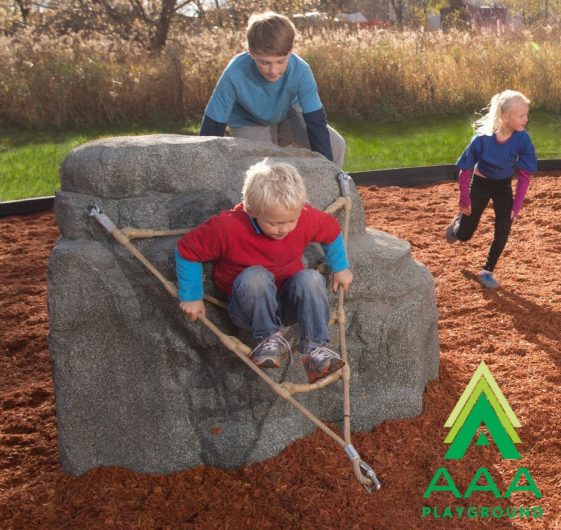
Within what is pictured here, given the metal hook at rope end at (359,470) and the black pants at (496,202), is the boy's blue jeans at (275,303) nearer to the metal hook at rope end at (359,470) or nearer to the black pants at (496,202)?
the metal hook at rope end at (359,470)

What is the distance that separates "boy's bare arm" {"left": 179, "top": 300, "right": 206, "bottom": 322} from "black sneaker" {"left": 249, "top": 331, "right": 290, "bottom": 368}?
254mm

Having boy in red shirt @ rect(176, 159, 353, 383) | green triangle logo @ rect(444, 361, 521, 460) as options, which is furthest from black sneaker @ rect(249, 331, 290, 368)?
green triangle logo @ rect(444, 361, 521, 460)

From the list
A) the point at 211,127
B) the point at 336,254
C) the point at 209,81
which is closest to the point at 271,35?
the point at 211,127

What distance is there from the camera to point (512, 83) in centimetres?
1008

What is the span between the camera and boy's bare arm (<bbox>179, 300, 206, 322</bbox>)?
2.78m

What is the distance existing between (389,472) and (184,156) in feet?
5.05

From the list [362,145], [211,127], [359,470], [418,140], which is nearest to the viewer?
[359,470]

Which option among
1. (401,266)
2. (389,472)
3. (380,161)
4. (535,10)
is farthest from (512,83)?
(535,10)

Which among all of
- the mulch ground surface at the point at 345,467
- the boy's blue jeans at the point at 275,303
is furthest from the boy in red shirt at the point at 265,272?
the mulch ground surface at the point at 345,467

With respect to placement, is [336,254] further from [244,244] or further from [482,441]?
[482,441]

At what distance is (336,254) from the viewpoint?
2977mm

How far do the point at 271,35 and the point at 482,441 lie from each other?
82.8 inches

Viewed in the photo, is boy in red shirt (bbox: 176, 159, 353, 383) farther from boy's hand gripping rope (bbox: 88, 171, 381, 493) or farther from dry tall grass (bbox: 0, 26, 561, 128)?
dry tall grass (bbox: 0, 26, 561, 128)

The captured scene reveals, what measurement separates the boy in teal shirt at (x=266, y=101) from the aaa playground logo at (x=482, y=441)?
→ 1587mm
